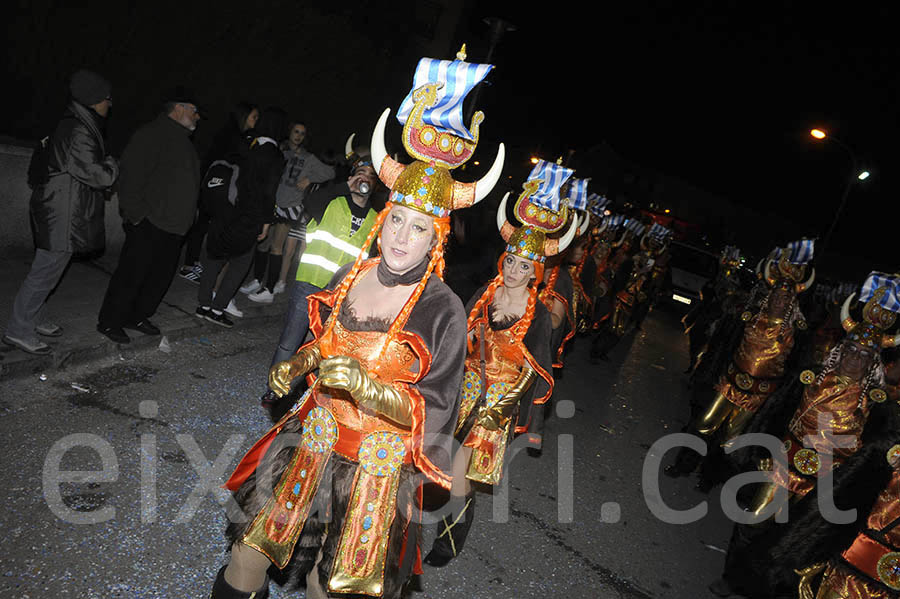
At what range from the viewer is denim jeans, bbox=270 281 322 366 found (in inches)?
196

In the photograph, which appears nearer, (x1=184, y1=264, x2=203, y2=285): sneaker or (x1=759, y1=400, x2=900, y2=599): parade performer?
(x1=759, y1=400, x2=900, y2=599): parade performer

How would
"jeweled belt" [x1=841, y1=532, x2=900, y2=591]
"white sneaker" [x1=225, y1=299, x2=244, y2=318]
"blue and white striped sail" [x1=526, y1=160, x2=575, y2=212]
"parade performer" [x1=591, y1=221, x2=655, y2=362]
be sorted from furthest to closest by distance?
"parade performer" [x1=591, y1=221, x2=655, y2=362] < "white sneaker" [x1=225, y1=299, x2=244, y2=318] < "blue and white striped sail" [x1=526, y1=160, x2=575, y2=212] < "jeweled belt" [x1=841, y1=532, x2=900, y2=591]

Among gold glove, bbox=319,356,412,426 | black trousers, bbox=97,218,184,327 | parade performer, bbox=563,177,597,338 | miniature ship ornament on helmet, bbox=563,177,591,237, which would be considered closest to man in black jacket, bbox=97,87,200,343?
black trousers, bbox=97,218,184,327

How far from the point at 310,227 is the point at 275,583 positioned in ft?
8.98

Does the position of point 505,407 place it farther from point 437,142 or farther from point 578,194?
point 578,194

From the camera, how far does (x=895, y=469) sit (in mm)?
3527

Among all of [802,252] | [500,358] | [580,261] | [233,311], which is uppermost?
[802,252]

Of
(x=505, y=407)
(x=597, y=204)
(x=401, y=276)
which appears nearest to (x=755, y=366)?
(x=505, y=407)

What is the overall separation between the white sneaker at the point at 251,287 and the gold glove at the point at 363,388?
20.5ft

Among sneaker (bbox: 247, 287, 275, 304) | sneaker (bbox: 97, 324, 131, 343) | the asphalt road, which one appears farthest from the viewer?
sneaker (bbox: 247, 287, 275, 304)

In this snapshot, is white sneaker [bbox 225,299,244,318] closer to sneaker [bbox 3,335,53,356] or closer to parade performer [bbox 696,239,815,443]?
sneaker [bbox 3,335,53,356]

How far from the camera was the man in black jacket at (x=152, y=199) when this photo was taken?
5113 mm

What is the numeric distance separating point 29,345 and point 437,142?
151 inches

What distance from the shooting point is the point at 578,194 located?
6.87 metres
